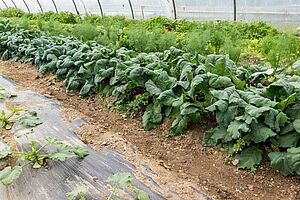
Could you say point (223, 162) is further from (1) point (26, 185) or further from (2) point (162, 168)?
(1) point (26, 185)

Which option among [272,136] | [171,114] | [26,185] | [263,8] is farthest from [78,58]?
[263,8]

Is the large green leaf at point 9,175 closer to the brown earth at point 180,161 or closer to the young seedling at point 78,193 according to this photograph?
the young seedling at point 78,193

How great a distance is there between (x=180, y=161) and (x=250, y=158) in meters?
0.53

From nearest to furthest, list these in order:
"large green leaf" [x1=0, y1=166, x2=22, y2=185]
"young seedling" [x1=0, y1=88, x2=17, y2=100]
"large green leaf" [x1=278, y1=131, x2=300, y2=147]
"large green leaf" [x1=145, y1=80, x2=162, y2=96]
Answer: "large green leaf" [x1=0, y1=166, x2=22, y2=185] < "large green leaf" [x1=278, y1=131, x2=300, y2=147] < "large green leaf" [x1=145, y1=80, x2=162, y2=96] < "young seedling" [x1=0, y1=88, x2=17, y2=100]

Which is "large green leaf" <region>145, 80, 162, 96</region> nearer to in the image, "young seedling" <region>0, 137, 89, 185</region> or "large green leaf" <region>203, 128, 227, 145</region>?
"large green leaf" <region>203, 128, 227, 145</region>

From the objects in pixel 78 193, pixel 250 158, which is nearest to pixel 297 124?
pixel 250 158

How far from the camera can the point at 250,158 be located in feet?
8.06

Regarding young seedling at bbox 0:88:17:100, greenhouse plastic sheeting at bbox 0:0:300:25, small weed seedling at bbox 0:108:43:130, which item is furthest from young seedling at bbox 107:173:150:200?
greenhouse plastic sheeting at bbox 0:0:300:25

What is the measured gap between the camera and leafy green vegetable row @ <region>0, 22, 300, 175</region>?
2422mm

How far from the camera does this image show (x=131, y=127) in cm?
336

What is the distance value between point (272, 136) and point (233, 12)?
6873mm

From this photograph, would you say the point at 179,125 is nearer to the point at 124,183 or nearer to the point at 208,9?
the point at 124,183

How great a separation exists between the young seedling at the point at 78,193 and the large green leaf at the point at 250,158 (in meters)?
1.11

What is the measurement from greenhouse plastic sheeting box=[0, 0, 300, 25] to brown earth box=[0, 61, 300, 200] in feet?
18.1
